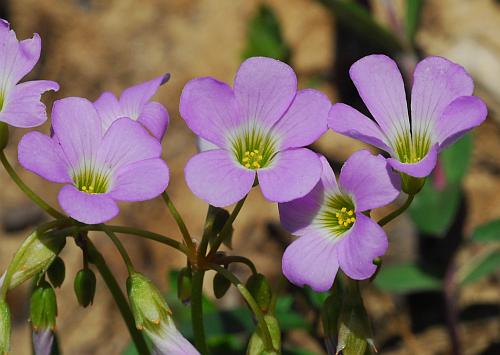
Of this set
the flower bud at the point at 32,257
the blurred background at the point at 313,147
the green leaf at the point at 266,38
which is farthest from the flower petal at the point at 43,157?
the green leaf at the point at 266,38

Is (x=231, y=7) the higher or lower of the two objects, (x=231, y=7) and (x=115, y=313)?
the higher

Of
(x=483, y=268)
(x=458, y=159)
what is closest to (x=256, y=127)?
(x=483, y=268)

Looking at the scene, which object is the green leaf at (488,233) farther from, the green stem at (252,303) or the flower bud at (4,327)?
the flower bud at (4,327)

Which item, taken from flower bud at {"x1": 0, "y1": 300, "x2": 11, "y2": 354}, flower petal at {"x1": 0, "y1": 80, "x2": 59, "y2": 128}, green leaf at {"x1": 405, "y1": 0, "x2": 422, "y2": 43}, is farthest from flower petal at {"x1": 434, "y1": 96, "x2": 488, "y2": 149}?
green leaf at {"x1": 405, "y1": 0, "x2": 422, "y2": 43}

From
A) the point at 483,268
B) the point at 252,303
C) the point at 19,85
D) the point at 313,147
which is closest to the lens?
the point at 252,303

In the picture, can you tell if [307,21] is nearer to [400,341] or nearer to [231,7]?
[231,7]

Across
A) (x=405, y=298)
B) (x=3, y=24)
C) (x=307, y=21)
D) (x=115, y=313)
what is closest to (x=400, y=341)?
(x=405, y=298)

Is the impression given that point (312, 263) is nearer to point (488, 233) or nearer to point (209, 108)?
point (209, 108)
